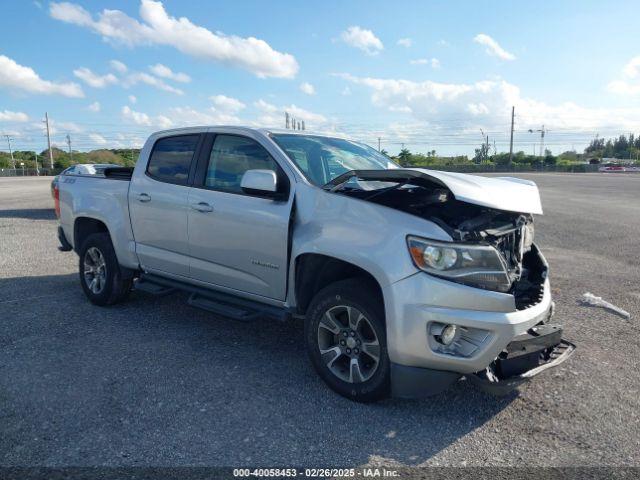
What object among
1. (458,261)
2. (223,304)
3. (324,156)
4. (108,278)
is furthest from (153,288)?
(458,261)

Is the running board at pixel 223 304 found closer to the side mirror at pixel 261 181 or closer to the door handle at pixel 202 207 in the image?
the door handle at pixel 202 207

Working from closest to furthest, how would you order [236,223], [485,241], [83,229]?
→ 1. [485,241]
2. [236,223]
3. [83,229]

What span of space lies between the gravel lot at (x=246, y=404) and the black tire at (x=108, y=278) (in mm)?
176

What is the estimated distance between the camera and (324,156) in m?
4.51

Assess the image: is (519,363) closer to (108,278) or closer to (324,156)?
(324,156)

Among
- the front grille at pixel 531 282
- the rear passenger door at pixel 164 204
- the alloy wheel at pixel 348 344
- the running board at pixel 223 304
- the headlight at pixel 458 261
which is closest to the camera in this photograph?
the headlight at pixel 458 261

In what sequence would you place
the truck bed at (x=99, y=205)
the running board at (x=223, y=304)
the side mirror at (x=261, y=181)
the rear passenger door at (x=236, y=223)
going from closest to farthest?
1. the side mirror at (x=261, y=181)
2. the rear passenger door at (x=236, y=223)
3. the running board at (x=223, y=304)
4. the truck bed at (x=99, y=205)

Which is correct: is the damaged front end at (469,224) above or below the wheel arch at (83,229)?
above

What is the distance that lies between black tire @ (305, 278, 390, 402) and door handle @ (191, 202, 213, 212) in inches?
52.5

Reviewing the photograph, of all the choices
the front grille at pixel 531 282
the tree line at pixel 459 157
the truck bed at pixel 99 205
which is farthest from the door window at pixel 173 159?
the tree line at pixel 459 157

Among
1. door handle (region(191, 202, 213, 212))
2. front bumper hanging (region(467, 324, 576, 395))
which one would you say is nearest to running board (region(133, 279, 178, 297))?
door handle (region(191, 202, 213, 212))

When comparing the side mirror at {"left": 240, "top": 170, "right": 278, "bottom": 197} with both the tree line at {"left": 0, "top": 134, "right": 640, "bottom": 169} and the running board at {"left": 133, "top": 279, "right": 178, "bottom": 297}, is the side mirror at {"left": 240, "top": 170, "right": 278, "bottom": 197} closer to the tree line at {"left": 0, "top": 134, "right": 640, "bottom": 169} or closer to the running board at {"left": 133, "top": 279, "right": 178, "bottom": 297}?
the running board at {"left": 133, "top": 279, "right": 178, "bottom": 297}

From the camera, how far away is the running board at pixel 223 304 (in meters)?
4.12

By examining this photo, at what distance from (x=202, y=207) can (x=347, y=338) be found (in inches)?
70.2
